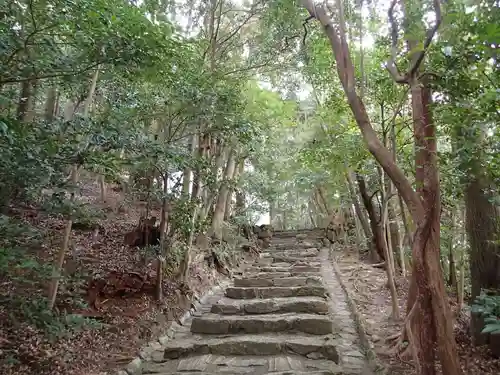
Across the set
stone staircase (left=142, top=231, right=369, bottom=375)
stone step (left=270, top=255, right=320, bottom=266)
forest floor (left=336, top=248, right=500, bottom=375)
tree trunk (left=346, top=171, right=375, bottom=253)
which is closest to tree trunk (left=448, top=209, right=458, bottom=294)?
forest floor (left=336, top=248, right=500, bottom=375)

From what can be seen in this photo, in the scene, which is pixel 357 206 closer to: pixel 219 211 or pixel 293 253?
pixel 293 253

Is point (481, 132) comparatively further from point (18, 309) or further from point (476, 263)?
point (18, 309)

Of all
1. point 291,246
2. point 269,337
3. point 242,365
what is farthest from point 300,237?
point 242,365

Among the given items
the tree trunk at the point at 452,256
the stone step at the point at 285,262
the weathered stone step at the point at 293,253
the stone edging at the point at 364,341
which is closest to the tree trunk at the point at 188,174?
the stone edging at the point at 364,341

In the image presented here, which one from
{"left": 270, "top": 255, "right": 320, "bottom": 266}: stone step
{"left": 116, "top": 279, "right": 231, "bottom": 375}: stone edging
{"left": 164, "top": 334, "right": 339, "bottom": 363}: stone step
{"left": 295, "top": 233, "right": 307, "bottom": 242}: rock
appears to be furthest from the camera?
{"left": 295, "top": 233, "right": 307, "bottom": 242}: rock

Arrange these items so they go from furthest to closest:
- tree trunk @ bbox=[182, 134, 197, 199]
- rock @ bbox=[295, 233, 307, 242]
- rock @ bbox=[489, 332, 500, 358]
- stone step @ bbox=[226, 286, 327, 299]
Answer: rock @ bbox=[295, 233, 307, 242], stone step @ bbox=[226, 286, 327, 299], tree trunk @ bbox=[182, 134, 197, 199], rock @ bbox=[489, 332, 500, 358]

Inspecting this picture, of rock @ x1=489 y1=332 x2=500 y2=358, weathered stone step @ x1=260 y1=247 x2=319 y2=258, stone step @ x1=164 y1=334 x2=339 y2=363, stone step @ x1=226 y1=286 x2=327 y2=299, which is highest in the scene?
weathered stone step @ x1=260 y1=247 x2=319 y2=258

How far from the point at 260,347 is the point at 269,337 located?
0.33 m

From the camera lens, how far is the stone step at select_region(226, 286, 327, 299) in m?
7.05

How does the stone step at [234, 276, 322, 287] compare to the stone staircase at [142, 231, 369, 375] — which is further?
the stone step at [234, 276, 322, 287]

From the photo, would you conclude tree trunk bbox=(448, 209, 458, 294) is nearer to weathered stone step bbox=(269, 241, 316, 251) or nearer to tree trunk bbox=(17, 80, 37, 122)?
weathered stone step bbox=(269, 241, 316, 251)

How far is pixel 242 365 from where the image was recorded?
471 cm

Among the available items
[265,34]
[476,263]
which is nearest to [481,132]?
[476,263]

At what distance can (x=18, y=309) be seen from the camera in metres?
3.03
